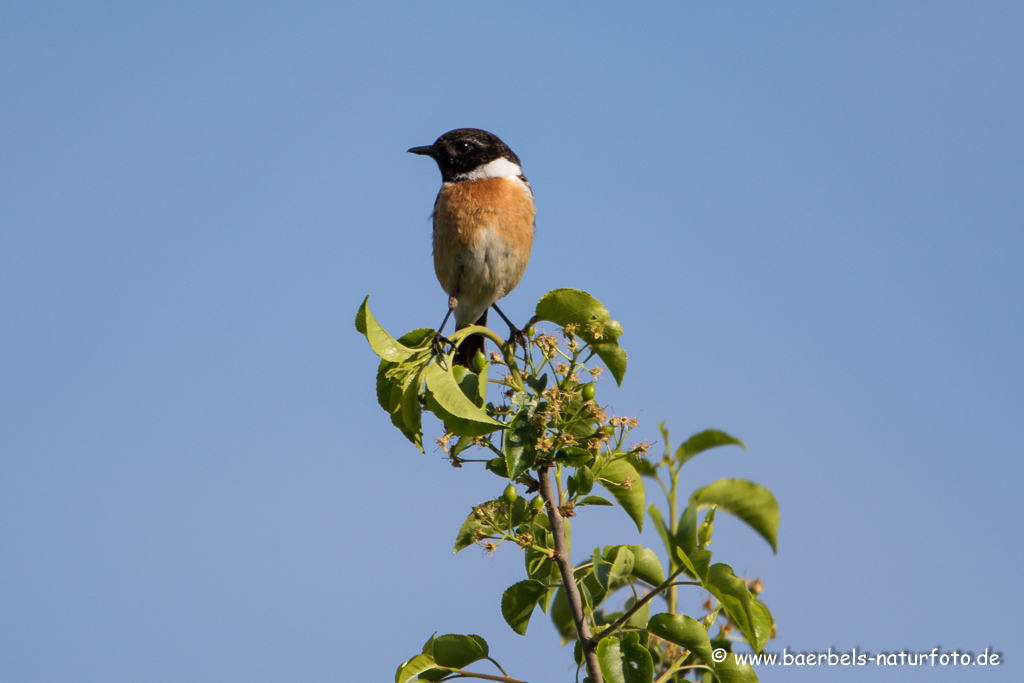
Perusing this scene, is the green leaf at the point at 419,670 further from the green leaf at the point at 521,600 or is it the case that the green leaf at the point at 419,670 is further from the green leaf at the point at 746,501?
the green leaf at the point at 746,501

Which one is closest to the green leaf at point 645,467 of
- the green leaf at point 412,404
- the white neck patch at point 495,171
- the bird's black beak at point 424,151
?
the green leaf at point 412,404

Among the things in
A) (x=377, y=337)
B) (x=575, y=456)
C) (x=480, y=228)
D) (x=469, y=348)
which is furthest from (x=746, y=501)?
(x=480, y=228)

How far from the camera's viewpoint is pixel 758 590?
9.59 feet

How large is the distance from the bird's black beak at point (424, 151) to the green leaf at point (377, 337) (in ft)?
10.8

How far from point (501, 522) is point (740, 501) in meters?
0.71

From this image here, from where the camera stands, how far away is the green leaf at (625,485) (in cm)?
256

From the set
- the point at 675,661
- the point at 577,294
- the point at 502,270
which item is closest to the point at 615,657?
the point at 675,661

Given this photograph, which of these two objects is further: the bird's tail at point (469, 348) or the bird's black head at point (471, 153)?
the bird's black head at point (471, 153)

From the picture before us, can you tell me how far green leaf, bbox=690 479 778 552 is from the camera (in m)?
2.24

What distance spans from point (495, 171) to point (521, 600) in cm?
346

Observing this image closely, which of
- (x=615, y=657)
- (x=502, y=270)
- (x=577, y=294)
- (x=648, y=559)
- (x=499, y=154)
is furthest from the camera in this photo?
(x=499, y=154)

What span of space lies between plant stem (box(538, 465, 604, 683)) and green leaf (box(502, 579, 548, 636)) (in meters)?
0.15

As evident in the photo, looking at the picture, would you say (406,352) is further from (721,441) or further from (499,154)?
(499,154)

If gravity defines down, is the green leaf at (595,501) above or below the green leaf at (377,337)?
below
